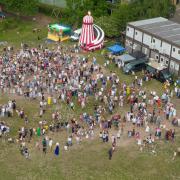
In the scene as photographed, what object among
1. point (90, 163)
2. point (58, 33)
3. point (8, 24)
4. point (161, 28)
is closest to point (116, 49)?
point (161, 28)

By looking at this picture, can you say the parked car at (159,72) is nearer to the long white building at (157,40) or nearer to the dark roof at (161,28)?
the long white building at (157,40)

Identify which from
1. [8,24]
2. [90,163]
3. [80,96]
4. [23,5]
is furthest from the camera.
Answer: [23,5]

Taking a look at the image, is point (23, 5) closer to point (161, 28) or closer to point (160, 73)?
point (161, 28)

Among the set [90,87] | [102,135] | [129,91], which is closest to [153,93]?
[129,91]

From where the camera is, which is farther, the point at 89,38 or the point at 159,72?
the point at 89,38

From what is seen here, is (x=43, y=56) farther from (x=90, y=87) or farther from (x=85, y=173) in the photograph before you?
(x=85, y=173)

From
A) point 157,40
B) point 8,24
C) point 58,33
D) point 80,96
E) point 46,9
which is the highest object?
point 157,40

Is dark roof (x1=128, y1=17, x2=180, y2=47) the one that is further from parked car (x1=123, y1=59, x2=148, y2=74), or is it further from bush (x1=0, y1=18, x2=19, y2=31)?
bush (x1=0, y1=18, x2=19, y2=31)
